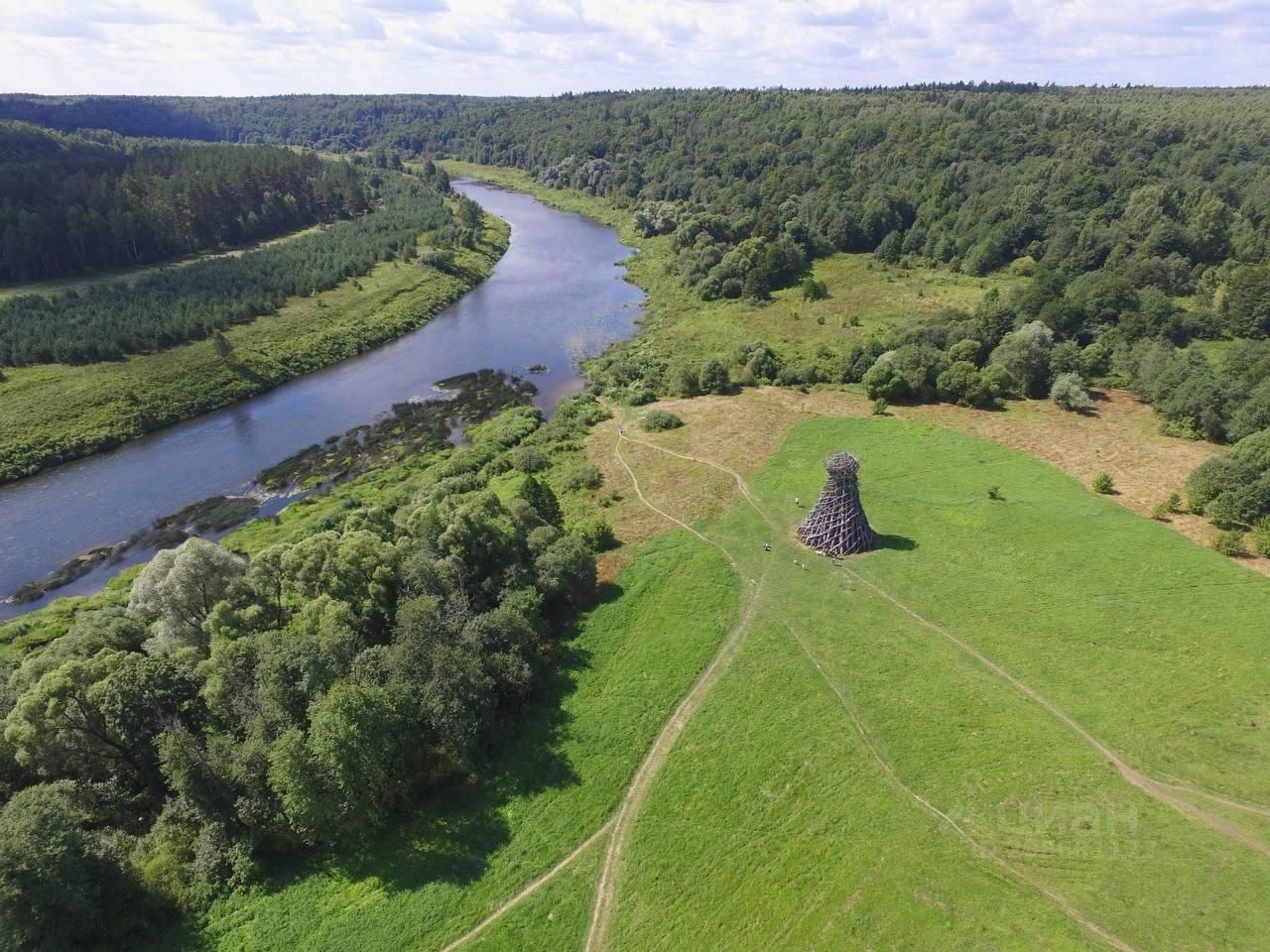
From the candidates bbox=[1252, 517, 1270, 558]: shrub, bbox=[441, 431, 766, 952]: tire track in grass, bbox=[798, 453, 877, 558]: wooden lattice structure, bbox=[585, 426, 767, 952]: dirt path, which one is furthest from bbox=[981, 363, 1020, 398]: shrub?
bbox=[441, 431, 766, 952]: tire track in grass

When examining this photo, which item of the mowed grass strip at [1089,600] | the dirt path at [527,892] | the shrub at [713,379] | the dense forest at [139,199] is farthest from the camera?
the dense forest at [139,199]

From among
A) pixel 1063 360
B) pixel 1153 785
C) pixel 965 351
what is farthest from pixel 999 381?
pixel 1153 785

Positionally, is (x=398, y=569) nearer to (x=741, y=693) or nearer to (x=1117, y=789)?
(x=741, y=693)

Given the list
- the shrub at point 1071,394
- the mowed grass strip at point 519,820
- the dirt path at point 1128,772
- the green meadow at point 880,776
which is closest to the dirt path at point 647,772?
the green meadow at point 880,776

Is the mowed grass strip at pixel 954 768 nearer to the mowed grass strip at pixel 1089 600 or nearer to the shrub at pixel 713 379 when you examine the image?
the mowed grass strip at pixel 1089 600

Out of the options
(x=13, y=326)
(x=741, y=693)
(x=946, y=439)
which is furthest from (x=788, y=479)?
(x=13, y=326)

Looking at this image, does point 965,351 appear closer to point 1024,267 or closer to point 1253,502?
point 1253,502
